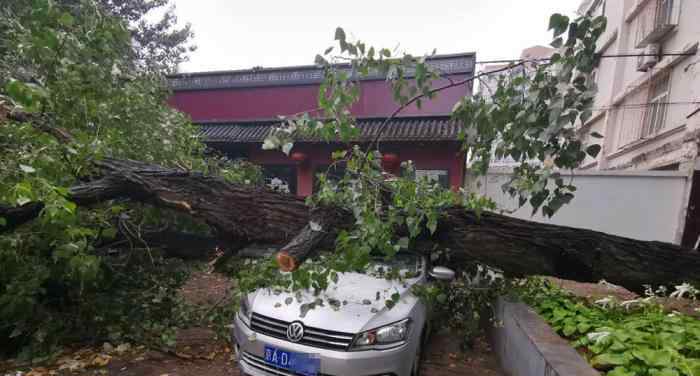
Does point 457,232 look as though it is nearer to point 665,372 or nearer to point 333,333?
point 333,333

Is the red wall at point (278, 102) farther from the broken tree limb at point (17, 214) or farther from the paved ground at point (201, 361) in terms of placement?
the broken tree limb at point (17, 214)

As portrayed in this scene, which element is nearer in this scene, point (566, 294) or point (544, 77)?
point (544, 77)

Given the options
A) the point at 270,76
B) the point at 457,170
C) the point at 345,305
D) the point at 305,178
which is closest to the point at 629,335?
the point at 345,305

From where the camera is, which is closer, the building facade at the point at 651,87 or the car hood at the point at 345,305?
the car hood at the point at 345,305

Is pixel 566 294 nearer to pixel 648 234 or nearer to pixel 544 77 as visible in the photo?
pixel 544 77

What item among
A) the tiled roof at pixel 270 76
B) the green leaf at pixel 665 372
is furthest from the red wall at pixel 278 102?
the green leaf at pixel 665 372

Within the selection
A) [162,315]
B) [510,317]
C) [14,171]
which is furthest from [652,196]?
[14,171]

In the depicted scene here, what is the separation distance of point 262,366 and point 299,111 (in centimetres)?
763

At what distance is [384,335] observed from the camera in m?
2.43

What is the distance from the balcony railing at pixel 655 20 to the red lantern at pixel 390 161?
18.3 ft

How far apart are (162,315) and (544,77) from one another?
160 inches

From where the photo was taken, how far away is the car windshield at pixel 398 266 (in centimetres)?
303

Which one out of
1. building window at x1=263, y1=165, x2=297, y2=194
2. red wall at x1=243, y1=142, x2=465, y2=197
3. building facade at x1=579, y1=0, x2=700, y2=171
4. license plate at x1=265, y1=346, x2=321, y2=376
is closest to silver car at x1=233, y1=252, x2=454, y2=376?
license plate at x1=265, y1=346, x2=321, y2=376

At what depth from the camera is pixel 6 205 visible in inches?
116
